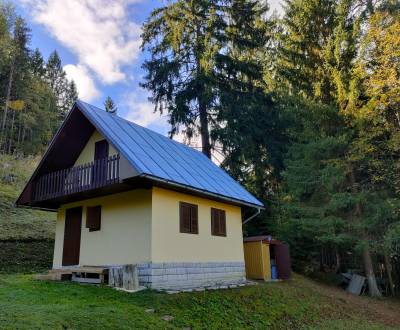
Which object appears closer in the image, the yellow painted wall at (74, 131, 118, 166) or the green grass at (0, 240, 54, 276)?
the yellow painted wall at (74, 131, 118, 166)

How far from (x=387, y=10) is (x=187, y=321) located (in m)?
17.8

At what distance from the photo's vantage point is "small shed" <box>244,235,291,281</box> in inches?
638

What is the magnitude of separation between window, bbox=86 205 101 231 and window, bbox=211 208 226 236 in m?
4.27

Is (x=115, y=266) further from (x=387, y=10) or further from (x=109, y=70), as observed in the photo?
(x=387, y=10)

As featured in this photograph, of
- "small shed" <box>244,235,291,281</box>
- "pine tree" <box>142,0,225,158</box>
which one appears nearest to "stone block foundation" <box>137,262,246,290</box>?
"small shed" <box>244,235,291,281</box>

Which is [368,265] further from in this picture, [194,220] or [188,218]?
[188,218]

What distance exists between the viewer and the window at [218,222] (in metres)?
14.0

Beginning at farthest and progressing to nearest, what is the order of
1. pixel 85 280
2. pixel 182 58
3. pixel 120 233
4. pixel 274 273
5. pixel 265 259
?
pixel 182 58, pixel 274 273, pixel 265 259, pixel 120 233, pixel 85 280

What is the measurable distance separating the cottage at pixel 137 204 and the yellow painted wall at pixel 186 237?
3 cm

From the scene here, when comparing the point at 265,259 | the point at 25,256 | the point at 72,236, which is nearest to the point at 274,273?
the point at 265,259

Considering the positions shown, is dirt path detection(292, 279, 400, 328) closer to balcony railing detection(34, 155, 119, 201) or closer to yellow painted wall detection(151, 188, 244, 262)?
yellow painted wall detection(151, 188, 244, 262)

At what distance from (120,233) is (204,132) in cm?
1113

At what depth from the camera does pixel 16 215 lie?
20.4 meters

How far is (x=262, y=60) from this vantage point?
23.4m
